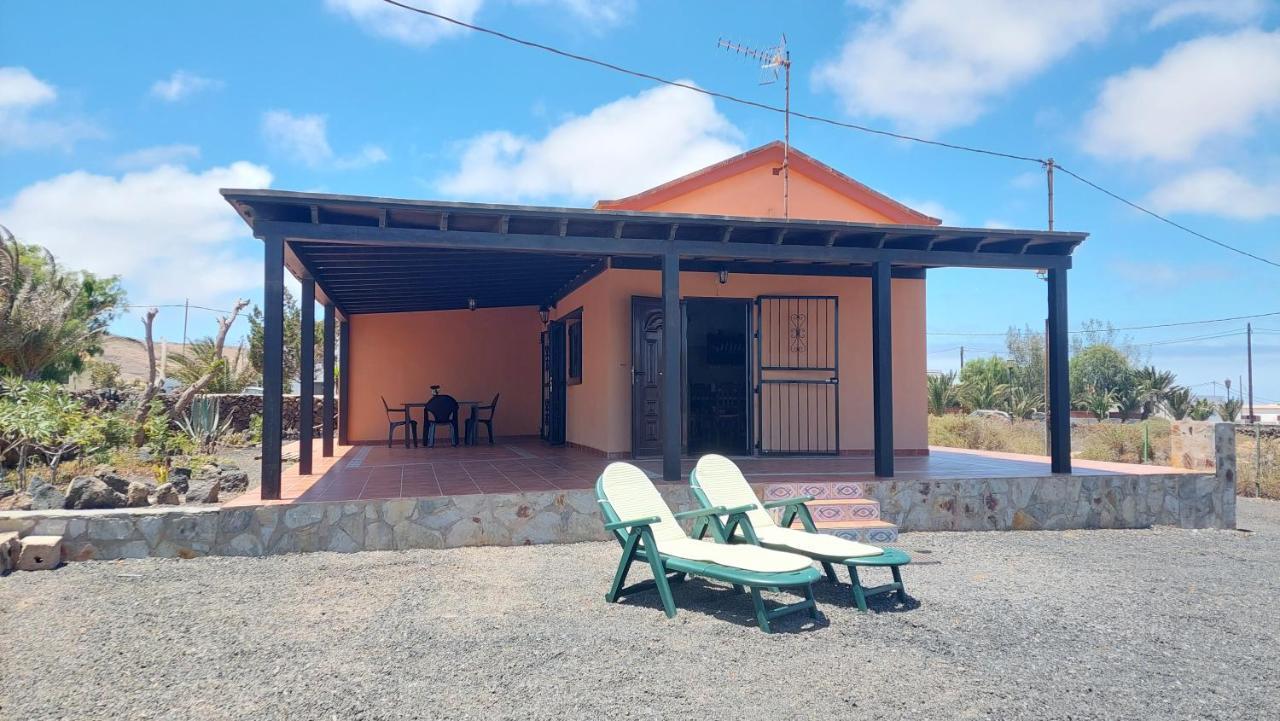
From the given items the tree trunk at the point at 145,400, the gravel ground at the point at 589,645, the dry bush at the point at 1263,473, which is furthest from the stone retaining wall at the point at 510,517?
the tree trunk at the point at 145,400

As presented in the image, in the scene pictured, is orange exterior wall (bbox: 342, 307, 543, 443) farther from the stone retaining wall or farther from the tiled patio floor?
the stone retaining wall

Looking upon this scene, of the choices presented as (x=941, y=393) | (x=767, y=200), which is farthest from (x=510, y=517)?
(x=941, y=393)

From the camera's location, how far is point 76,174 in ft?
130

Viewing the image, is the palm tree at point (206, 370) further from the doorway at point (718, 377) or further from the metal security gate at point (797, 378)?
the metal security gate at point (797, 378)

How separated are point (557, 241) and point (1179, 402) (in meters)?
22.6

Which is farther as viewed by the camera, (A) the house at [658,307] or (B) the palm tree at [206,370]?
(B) the palm tree at [206,370]

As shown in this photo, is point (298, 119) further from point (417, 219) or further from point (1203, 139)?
point (1203, 139)

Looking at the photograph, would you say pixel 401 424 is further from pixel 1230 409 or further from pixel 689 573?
pixel 1230 409

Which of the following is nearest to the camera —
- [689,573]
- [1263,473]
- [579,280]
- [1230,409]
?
[689,573]

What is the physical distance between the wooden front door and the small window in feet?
4.28

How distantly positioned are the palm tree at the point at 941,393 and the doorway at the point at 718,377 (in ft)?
41.2

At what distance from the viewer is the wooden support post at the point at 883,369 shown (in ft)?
24.1

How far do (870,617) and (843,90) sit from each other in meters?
12.3

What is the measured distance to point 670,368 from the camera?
6957 mm
